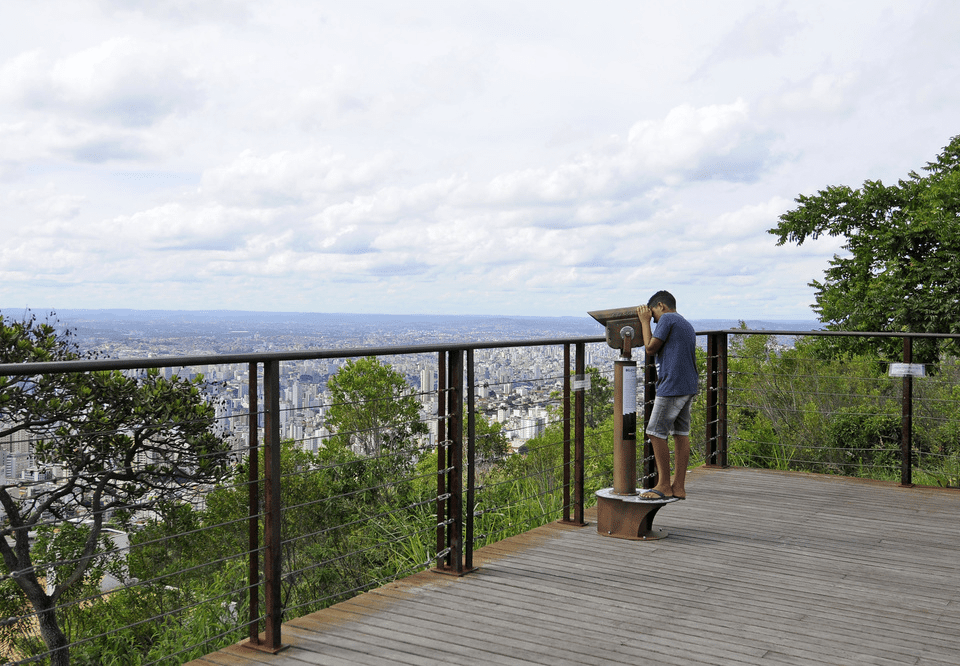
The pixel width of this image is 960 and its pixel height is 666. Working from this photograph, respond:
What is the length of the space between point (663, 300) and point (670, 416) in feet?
2.27

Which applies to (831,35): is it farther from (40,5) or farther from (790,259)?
(40,5)

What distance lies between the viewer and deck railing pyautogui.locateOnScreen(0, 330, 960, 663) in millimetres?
3018

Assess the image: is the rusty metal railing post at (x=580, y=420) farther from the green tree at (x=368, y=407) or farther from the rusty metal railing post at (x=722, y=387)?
the green tree at (x=368, y=407)

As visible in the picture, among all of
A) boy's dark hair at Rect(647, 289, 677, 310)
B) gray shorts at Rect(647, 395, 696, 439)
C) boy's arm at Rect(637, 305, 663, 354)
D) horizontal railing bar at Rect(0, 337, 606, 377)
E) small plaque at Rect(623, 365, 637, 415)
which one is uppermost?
boy's dark hair at Rect(647, 289, 677, 310)

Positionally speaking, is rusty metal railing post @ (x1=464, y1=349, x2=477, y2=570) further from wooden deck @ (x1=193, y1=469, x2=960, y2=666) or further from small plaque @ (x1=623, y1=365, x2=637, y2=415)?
small plaque @ (x1=623, y1=365, x2=637, y2=415)

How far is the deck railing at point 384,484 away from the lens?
3018mm

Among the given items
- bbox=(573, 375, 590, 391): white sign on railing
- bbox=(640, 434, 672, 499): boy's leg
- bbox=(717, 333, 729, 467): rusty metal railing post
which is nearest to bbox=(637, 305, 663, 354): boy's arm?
bbox=(573, 375, 590, 391): white sign on railing

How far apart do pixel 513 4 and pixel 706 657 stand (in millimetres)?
9525

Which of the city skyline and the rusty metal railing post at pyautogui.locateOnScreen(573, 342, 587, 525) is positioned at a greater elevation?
the city skyline

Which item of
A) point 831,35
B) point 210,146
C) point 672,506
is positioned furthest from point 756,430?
point 210,146

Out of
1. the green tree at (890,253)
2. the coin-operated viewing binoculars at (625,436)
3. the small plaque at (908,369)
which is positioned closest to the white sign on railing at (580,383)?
the coin-operated viewing binoculars at (625,436)

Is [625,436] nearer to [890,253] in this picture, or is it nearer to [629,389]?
[629,389]

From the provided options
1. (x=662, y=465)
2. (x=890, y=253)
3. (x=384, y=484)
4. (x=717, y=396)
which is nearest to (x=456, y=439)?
(x=384, y=484)

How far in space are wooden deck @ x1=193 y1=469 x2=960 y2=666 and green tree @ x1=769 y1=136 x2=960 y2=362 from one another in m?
9.75
